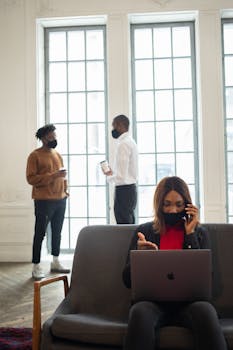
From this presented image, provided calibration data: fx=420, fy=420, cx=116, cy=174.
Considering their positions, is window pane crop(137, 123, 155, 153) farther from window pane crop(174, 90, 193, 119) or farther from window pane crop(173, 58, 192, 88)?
window pane crop(173, 58, 192, 88)

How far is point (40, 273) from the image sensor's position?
4.54 metres

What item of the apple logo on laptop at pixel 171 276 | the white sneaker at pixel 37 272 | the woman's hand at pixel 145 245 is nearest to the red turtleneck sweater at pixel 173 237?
the woman's hand at pixel 145 245

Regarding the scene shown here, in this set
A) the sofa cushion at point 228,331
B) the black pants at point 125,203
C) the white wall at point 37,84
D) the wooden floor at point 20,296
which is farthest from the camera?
the white wall at point 37,84

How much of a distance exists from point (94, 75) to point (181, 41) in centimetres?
127

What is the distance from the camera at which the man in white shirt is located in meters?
4.37

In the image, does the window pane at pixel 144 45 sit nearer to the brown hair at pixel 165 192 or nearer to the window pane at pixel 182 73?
the window pane at pixel 182 73

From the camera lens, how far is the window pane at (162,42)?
18.7ft

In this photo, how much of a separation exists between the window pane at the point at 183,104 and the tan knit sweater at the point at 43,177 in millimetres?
2010

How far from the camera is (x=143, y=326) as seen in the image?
1.94 meters

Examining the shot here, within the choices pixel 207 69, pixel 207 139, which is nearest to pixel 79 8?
pixel 207 69

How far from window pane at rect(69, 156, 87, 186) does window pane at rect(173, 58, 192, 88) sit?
5.39ft

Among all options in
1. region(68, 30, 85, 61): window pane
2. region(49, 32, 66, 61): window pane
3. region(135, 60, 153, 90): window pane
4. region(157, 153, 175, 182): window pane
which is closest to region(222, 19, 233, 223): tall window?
region(157, 153, 175, 182): window pane

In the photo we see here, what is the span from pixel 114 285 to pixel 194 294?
620 millimetres

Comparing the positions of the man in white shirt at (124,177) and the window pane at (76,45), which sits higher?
the window pane at (76,45)
